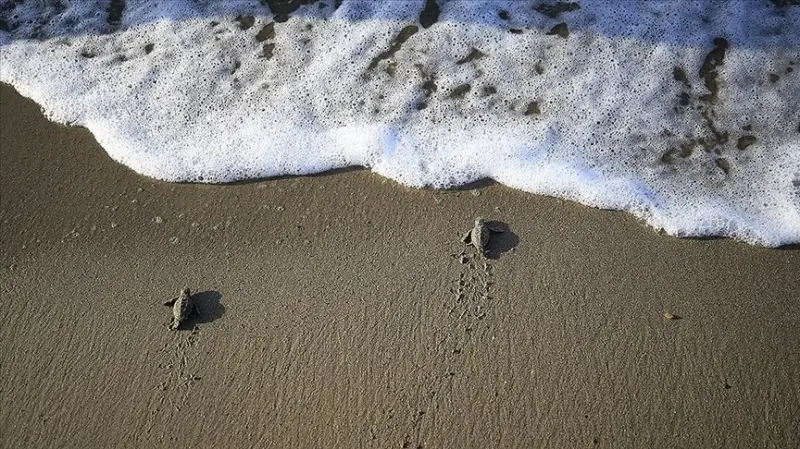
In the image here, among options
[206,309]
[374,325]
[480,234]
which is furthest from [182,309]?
[480,234]

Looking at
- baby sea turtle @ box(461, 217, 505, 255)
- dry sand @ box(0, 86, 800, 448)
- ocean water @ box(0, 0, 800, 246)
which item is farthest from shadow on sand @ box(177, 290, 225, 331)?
baby sea turtle @ box(461, 217, 505, 255)

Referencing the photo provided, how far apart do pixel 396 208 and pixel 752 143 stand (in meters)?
2.05

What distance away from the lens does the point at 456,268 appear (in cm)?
297

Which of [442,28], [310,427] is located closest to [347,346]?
[310,427]

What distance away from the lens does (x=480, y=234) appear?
118 inches

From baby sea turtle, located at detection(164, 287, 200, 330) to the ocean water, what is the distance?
802 mm

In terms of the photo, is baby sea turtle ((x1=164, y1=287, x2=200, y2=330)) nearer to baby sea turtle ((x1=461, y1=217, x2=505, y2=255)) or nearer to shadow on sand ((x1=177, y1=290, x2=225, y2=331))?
shadow on sand ((x1=177, y1=290, x2=225, y2=331))

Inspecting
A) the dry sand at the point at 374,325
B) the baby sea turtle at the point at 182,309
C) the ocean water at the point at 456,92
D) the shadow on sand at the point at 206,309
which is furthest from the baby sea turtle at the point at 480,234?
the baby sea turtle at the point at 182,309

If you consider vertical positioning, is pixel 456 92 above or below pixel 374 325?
above

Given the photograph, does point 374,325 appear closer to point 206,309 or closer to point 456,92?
point 206,309

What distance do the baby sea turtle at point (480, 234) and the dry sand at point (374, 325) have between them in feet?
0.19

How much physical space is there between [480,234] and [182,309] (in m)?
1.44

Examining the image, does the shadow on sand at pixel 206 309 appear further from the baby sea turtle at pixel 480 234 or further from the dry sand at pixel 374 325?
the baby sea turtle at pixel 480 234

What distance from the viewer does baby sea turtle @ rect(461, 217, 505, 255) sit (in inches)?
117
